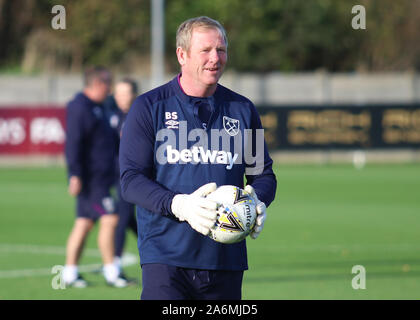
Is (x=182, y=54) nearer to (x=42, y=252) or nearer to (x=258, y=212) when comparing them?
(x=258, y=212)

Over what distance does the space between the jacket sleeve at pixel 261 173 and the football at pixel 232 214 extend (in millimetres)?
242

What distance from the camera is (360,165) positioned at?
109 feet

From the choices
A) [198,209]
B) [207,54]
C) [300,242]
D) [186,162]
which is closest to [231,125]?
[186,162]

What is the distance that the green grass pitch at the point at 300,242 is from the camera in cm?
1055

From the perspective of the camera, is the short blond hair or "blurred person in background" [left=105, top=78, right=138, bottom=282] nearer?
the short blond hair

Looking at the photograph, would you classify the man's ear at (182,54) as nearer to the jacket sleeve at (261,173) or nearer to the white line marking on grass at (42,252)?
the jacket sleeve at (261,173)

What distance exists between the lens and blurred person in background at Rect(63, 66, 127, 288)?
10945 mm

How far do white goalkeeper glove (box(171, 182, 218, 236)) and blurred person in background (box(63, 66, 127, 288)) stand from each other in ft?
18.7

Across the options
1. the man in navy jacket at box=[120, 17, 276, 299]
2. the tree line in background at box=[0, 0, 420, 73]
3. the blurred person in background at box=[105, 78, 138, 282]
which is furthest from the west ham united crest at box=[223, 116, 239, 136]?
the tree line in background at box=[0, 0, 420, 73]

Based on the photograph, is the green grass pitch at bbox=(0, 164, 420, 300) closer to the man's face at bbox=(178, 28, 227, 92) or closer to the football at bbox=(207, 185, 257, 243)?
the football at bbox=(207, 185, 257, 243)

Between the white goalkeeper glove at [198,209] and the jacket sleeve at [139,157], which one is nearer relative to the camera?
the white goalkeeper glove at [198,209]

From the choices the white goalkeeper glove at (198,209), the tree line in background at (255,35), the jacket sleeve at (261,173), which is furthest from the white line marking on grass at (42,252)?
the tree line in background at (255,35)

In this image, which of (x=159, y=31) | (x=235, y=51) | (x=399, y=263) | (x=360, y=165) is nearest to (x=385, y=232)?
(x=399, y=263)

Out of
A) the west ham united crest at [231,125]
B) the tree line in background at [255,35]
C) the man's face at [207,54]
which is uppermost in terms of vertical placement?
the tree line in background at [255,35]
